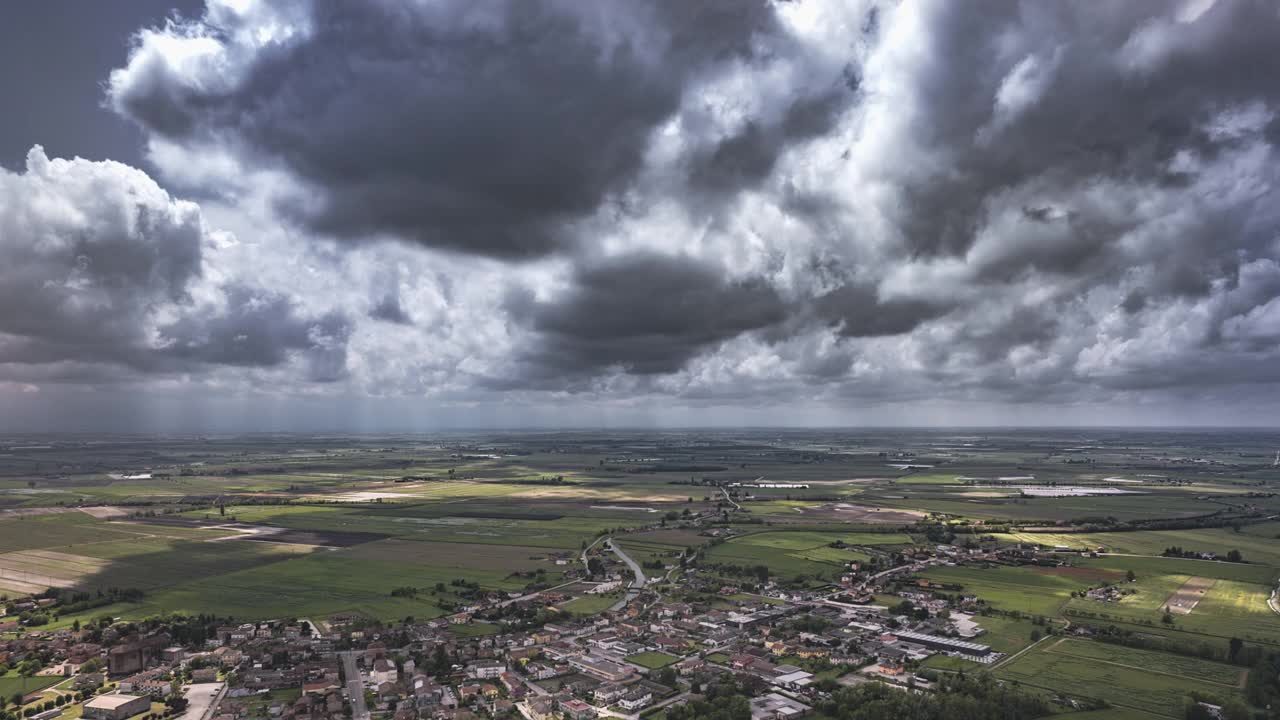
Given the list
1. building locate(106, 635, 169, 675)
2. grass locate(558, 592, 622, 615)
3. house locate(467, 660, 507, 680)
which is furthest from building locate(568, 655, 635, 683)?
building locate(106, 635, 169, 675)

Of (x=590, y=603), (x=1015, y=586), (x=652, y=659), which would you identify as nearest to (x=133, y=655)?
(x=590, y=603)

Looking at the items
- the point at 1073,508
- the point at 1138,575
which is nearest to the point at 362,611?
the point at 1138,575

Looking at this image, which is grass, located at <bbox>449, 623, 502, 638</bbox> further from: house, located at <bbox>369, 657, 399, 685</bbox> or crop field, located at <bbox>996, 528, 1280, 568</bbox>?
crop field, located at <bbox>996, 528, 1280, 568</bbox>

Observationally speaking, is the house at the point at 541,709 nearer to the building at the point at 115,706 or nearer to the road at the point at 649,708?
the road at the point at 649,708

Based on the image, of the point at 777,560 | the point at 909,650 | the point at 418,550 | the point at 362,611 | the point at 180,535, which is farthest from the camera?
the point at 180,535

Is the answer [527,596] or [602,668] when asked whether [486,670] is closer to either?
[602,668]

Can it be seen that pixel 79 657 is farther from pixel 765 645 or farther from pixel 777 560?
pixel 777 560
